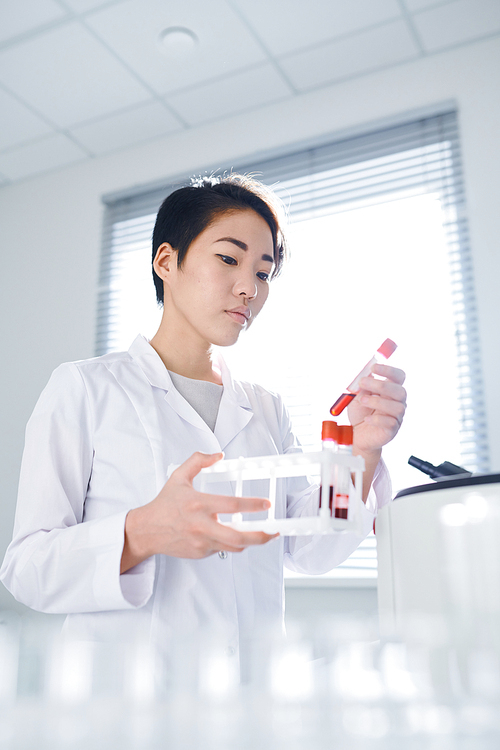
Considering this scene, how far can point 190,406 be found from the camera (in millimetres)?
1044

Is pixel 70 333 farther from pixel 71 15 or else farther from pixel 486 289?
pixel 486 289

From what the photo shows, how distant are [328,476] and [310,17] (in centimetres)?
188

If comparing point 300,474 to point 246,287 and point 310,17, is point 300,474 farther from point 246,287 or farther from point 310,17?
point 310,17

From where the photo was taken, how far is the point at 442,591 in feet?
1.66

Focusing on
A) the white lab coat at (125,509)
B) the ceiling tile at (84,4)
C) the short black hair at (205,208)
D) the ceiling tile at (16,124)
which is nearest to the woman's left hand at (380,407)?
the white lab coat at (125,509)

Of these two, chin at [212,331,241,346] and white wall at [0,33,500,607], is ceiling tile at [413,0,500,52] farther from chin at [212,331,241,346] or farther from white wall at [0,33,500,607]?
chin at [212,331,241,346]

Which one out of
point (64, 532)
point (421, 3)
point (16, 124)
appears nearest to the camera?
point (64, 532)

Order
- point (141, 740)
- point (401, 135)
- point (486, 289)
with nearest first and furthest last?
point (141, 740) → point (486, 289) → point (401, 135)

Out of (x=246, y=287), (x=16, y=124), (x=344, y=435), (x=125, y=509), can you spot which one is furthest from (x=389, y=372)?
(x=16, y=124)

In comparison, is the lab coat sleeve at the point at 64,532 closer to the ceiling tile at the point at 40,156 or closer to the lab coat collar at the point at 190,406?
the lab coat collar at the point at 190,406

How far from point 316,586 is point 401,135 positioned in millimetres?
1577

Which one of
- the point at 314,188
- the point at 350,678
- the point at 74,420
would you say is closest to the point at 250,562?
the point at 74,420

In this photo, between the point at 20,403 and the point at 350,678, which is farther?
the point at 20,403

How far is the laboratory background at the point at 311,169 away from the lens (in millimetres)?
1919
